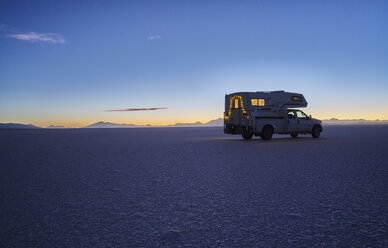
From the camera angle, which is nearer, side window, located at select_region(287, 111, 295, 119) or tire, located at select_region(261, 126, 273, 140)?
tire, located at select_region(261, 126, 273, 140)

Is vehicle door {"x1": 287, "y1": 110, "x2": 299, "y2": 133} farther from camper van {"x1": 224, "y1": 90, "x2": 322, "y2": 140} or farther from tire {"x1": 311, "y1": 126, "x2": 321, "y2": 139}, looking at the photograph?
tire {"x1": 311, "y1": 126, "x2": 321, "y2": 139}

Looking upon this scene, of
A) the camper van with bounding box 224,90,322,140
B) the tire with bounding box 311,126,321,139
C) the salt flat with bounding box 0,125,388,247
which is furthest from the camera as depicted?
the tire with bounding box 311,126,321,139

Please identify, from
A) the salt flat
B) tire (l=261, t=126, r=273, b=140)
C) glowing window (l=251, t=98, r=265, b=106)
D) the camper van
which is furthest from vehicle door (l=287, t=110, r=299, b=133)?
the salt flat

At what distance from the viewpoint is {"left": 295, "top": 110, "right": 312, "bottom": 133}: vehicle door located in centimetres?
2042

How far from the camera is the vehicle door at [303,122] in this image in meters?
20.4

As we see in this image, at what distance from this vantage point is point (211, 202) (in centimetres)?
475

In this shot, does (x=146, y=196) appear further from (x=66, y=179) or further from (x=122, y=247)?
(x=66, y=179)

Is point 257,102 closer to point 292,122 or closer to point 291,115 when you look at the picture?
point 291,115

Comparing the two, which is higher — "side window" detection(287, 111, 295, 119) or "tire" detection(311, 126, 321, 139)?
"side window" detection(287, 111, 295, 119)

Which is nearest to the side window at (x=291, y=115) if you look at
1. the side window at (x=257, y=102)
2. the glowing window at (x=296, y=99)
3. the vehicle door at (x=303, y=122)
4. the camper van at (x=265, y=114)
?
the camper van at (x=265, y=114)

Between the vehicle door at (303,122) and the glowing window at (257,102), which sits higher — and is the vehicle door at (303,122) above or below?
below

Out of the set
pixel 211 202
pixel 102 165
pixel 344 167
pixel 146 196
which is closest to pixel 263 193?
pixel 211 202

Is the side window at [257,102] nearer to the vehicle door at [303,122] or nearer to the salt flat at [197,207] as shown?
the vehicle door at [303,122]

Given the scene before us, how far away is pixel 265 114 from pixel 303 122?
11.3 ft
